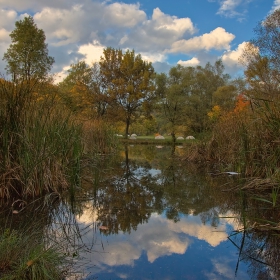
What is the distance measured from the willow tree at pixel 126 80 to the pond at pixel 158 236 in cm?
1985

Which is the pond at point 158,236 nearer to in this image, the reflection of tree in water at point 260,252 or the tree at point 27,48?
the reflection of tree in water at point 260,252

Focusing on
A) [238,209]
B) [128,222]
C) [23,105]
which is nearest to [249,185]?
[238,209]

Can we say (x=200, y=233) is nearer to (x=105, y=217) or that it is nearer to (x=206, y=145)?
(x=105, y=217)

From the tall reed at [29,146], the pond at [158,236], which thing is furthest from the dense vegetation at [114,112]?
the pond at [158,236]

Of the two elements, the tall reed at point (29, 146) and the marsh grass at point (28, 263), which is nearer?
the marsh grass at point (28, 263)

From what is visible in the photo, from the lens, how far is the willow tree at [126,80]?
23438 millimetres

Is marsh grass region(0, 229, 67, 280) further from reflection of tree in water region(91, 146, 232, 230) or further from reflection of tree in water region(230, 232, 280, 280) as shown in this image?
reflection of tree in water region(230, 232, 280, 280)

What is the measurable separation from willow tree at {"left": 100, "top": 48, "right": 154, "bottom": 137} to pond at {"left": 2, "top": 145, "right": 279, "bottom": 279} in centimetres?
1985

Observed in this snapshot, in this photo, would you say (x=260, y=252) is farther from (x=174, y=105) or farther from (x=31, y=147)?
(x=174, y=105)

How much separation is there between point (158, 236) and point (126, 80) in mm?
22621

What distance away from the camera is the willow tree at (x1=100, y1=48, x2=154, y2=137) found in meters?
23.4

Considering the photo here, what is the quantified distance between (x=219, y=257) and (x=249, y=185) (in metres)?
2.25

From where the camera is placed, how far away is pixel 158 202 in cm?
360

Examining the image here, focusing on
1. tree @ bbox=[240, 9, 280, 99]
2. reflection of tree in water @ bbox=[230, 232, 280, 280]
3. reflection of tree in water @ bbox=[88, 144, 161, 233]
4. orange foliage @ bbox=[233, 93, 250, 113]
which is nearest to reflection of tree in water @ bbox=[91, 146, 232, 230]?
reflection of tree in water @ bbox=[88, 144, 161, 233]
